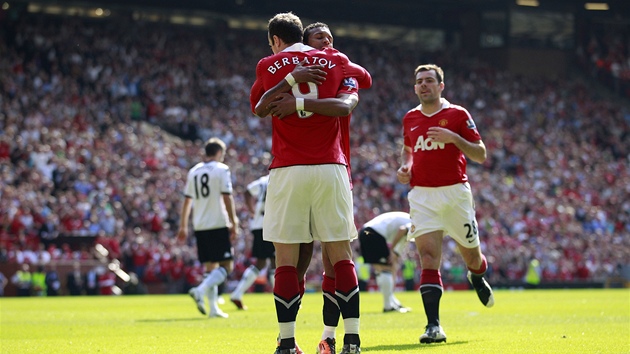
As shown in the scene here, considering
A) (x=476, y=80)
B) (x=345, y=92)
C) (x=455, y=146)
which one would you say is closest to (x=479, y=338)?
(x=455, y=146)

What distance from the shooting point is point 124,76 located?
3594 cm

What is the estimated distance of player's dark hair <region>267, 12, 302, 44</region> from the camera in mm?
7621

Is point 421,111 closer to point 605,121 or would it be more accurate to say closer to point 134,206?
point 134,206

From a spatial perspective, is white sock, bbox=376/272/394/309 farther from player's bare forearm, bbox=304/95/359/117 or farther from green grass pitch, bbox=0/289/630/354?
player's bare forearm, bbox=304/95/359/117

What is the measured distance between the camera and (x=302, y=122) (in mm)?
7523

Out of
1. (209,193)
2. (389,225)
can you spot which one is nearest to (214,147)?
(209,193)

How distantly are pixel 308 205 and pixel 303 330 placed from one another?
4329 mm

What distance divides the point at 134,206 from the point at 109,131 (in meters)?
3.98

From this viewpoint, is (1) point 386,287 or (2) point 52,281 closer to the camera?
(1) point 386,287

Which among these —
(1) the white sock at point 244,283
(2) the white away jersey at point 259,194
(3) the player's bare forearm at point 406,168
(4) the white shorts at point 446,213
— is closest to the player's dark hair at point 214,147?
(2) the white away jersey at point 259,194

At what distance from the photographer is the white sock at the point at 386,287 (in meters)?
16.1

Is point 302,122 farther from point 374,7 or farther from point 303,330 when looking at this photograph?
point 374,7

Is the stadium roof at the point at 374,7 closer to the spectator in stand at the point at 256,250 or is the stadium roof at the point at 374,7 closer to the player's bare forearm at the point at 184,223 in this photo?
the spectator in stand at the point at 256,250

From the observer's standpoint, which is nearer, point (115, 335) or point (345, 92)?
point (345, 92)
